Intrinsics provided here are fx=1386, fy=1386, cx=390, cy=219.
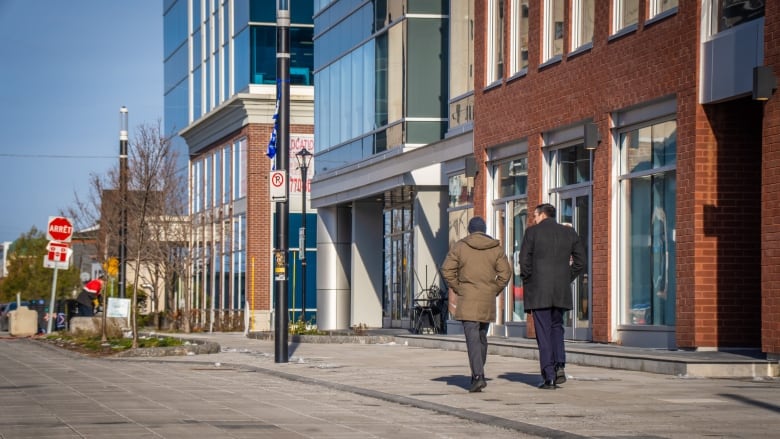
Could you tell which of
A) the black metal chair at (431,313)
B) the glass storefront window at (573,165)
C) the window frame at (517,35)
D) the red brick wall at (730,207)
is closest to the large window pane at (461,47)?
the window frame at (517,35)

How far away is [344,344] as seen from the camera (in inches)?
1154

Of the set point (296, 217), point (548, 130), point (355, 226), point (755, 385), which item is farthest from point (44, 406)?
point (296, 217)

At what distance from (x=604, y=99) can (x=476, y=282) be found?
7744 millimetres

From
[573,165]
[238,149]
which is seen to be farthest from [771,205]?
[238,149]

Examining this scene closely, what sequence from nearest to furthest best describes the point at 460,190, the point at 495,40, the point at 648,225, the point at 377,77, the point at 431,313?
1. the point at 648,225
2. the point at 495,40
3. the point at 460,190
4. the point at 431,313
5. the point at 377,77

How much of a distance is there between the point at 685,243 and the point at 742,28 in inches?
118

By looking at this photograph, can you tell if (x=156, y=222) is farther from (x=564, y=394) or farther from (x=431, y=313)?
(x=564, y=394)

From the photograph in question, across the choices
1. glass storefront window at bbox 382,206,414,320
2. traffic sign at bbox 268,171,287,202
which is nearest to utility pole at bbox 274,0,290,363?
traffic sign at bbox 268,171,287,202

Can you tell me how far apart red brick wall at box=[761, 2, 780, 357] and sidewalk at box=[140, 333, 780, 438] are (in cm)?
78

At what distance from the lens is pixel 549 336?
45.6 ft

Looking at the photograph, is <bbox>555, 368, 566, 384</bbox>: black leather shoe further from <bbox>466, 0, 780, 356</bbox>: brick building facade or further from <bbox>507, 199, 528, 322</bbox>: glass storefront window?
<bbox>507, 199, 528, 322</bbox>: glass storefront window

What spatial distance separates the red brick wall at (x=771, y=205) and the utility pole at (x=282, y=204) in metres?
7.18

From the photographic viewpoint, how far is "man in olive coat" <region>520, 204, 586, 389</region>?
549 inches

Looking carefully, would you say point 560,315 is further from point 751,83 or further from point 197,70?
point 197,70
